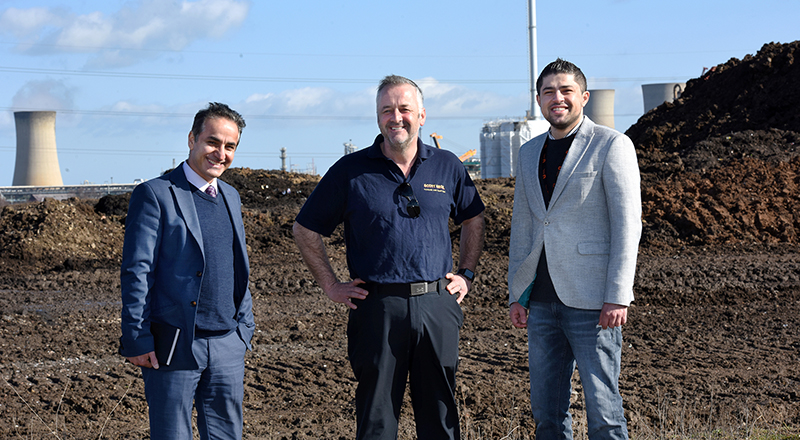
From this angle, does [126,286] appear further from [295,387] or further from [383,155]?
[295,387]

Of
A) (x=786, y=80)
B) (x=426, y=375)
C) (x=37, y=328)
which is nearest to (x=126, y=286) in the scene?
(x=426, y=375)

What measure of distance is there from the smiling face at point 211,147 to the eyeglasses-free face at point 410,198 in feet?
2.72

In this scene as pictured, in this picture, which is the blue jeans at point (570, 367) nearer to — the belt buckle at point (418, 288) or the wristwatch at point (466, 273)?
the wristwatch at point (466, 273)

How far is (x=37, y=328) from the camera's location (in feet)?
30.2

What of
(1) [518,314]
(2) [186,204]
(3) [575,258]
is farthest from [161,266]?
(3) [575,258]

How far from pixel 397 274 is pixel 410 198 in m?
0.38

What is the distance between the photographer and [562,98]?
3244mm

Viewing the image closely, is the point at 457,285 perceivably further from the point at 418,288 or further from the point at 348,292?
the point at 348,292

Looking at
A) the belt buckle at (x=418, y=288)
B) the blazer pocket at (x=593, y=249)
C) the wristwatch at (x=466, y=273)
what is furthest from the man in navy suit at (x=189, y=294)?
the blazer pocket at (x=593, y=249)

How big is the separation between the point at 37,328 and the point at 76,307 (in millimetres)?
1761

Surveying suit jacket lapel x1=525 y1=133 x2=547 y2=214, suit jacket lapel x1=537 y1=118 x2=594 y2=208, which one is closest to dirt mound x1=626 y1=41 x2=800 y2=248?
suit jacket lapel x1=525 y1=133 x2=547 y2=214

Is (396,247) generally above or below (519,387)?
above

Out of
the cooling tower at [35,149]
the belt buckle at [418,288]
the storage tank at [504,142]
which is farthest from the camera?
the cooling tower at [35,149]

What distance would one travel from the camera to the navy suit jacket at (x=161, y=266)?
284cm
